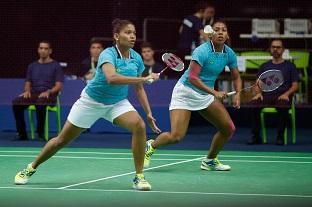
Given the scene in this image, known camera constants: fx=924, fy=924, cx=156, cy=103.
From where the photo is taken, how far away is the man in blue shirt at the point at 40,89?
1516 cm

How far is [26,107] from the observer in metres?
15.4

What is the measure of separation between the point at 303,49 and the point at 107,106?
8718mm

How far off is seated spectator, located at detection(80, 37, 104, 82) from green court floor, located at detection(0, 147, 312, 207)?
230cm

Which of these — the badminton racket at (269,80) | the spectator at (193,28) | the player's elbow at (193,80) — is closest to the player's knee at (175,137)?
the player's elbow at (193,80)

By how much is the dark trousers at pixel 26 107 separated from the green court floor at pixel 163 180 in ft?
5.73

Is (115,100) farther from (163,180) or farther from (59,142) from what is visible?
(163,180)

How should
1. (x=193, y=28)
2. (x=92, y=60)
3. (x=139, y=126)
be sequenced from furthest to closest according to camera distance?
(x=193, y=28)
(x=92, y=60)
(x=139, y=126)

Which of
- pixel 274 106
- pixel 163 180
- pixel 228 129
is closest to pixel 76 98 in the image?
pixel 274 106

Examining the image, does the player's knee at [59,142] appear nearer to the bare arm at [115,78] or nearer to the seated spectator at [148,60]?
the bare arm at [115,78]

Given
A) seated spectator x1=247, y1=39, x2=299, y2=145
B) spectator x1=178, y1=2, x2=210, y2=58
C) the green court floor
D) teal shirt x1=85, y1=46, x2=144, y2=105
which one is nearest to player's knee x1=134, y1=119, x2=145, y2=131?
teal shirt x1=85, y1=46, x2=144, y2=105

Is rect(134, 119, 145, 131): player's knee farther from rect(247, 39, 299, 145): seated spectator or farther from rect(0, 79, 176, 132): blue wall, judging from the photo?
rect(0, 79, 176, 132): blue wall

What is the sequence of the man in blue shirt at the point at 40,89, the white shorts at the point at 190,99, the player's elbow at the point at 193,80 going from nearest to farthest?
the player's elbow at the point at 193,80 < the white shorts at the point at 190,99 < the man in blue shirt at the point at 40,89

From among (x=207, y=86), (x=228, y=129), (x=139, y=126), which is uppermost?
(x=207, y=86)

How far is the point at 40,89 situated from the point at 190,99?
5.05m
